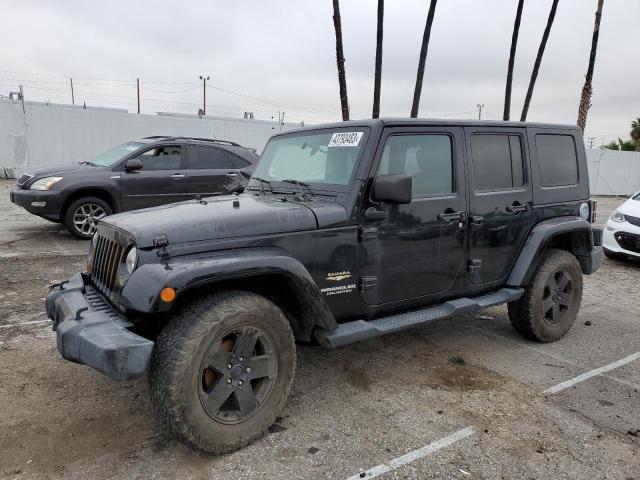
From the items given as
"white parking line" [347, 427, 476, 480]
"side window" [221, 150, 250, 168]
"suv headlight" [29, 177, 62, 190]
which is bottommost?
"white parking line" [347, 427, 476, 480]

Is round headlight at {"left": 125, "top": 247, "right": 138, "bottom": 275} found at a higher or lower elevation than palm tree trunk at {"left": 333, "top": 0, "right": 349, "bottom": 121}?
lower

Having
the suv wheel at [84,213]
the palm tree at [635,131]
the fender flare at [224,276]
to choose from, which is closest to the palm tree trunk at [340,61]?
the suv wheel at [84,213]

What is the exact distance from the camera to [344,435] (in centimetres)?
305

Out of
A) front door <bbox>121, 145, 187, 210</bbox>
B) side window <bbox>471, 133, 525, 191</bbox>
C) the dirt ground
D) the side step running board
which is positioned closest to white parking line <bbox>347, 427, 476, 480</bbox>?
the dirt ground

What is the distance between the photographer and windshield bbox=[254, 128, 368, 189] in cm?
351

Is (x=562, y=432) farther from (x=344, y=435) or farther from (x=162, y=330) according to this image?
(x=162, y=330)

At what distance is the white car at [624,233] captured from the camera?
8188 mm

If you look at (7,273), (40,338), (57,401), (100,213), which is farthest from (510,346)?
(100,213)

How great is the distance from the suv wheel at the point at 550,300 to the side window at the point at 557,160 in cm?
66

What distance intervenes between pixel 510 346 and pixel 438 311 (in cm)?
127

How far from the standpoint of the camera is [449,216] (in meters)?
3.83

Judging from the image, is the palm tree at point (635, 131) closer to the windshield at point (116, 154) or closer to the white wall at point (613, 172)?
the white wall at point (613, 172)

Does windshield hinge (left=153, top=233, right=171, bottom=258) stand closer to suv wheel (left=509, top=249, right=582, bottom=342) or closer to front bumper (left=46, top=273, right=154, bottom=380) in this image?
front bumper (left=46, top=273, right=154, bottom=380)

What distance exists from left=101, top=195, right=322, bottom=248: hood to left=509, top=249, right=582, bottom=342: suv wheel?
234 centimetres
